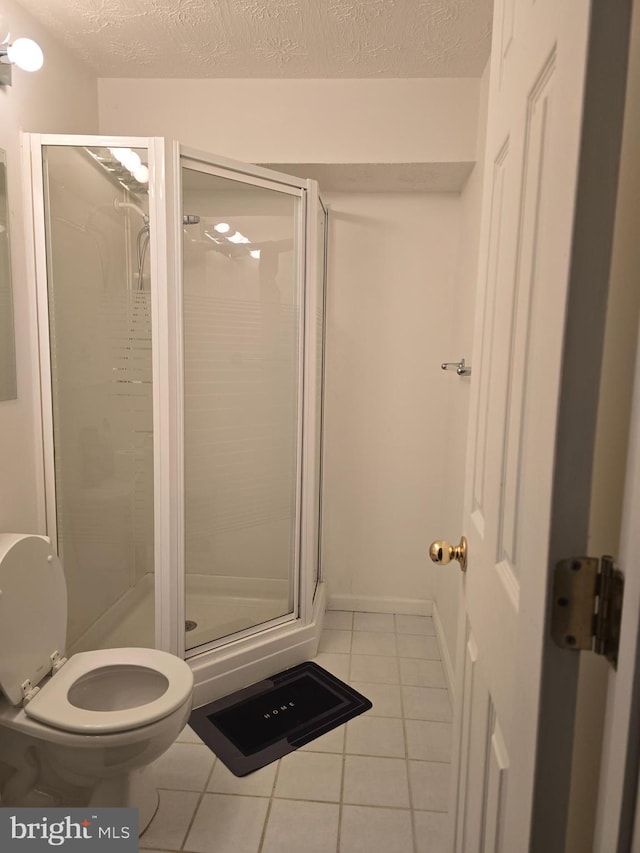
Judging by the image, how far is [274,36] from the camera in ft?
6.66

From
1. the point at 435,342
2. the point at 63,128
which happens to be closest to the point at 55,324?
the point at 63,128

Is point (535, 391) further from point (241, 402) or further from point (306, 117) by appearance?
point (306, 117)

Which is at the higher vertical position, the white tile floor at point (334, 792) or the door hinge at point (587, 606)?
the door hinge at point (587, 606)

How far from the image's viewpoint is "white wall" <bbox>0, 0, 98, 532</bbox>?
1.78m

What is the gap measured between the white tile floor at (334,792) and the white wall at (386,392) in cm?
81

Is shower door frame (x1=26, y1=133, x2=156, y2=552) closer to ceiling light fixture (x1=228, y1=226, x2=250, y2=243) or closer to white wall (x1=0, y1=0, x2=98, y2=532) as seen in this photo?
white wall (x1=0, y1=0, x2=98, y2=532)

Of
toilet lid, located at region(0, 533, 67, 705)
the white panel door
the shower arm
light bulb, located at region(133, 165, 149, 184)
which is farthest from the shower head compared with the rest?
the white panel door

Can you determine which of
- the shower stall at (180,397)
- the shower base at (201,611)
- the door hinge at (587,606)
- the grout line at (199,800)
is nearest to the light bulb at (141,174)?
the shower stall at (180,397)

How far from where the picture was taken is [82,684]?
164 centimetres

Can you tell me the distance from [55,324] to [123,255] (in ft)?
1.31

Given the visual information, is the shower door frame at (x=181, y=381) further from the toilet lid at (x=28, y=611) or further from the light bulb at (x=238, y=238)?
the toilet lid at (x=28, y=611)

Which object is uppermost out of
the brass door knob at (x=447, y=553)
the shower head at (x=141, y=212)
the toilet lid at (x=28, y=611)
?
the shower head at (x=141, y=212)

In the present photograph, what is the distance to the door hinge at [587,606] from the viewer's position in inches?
20.4

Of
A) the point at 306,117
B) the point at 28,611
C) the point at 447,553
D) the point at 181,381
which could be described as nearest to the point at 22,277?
the point at 181,381
